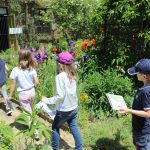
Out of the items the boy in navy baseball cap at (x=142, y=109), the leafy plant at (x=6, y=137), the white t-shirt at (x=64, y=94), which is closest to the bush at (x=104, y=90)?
the white t-shirt at (x=64, y=94)

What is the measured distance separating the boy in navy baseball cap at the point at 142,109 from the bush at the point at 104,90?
2.14 m

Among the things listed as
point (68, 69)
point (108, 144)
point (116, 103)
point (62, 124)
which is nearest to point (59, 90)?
point (68, 69)

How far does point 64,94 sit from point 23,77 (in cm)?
117

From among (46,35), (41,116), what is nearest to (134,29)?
(41,116)

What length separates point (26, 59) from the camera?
17.7ft

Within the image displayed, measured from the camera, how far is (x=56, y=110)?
4.68 metres

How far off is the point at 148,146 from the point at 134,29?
3.78 metres

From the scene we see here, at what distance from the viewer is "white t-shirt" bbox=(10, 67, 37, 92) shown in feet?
17.9

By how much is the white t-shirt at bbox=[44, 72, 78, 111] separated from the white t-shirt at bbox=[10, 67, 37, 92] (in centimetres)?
105

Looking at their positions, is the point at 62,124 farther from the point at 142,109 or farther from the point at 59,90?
the point at 142,109

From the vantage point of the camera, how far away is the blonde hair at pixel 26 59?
5332 millimetres

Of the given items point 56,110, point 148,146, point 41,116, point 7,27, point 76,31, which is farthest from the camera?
point 7,27

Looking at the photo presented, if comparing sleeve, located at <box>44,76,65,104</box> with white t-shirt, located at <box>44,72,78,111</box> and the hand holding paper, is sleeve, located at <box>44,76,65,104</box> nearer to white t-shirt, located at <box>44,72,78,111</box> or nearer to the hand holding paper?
white t-shirt, located at <box>44,72,78,111</box>

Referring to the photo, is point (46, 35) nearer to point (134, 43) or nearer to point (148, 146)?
point (134, 43)
